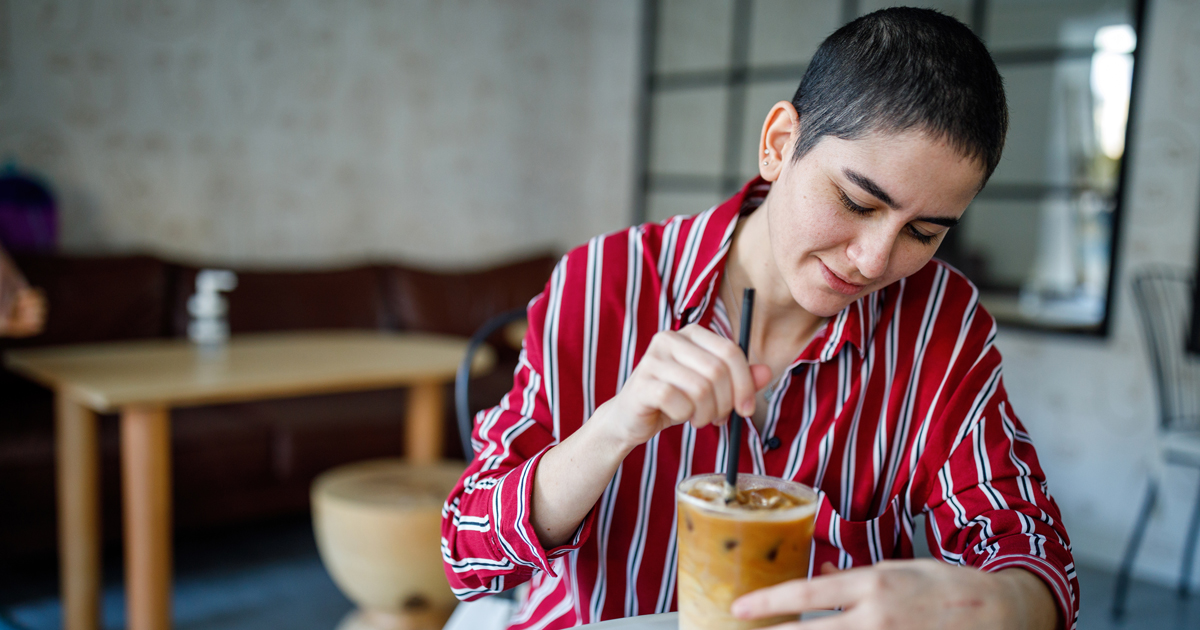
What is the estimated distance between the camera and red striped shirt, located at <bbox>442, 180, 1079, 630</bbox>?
0.95 meters

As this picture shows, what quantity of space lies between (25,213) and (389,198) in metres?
1.47

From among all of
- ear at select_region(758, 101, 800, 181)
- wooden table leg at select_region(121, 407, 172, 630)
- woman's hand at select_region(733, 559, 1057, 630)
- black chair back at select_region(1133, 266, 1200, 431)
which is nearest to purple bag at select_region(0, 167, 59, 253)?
wooden table leg at select_region(121, 407, 172, 630)

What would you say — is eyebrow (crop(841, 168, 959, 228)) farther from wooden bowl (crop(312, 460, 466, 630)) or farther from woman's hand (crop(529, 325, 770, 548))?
wooden bowl (crop(312, 460, 466, 630))

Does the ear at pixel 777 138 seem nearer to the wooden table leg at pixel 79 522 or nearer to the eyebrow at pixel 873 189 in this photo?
the eyebrow at pixel 873 189

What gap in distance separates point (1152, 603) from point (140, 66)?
3.99 metres

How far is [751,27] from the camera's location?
159 inches

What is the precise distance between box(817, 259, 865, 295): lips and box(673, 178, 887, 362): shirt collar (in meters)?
0.11

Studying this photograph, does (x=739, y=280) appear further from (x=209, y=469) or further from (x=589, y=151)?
(x=589, y=151)

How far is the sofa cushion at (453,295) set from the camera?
3.74 m

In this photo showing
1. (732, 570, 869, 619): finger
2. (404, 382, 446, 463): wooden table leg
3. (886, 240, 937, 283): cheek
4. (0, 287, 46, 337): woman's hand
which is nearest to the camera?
(732, 570, 869, 619): finger

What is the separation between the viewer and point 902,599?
0.63 metres

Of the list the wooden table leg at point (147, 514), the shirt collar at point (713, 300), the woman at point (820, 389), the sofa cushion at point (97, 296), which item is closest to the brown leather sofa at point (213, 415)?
the sofa cushion at point (97, 296)

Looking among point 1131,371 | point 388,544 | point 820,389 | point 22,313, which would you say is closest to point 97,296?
point 22,313

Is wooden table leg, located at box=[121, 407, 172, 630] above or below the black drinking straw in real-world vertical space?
below
